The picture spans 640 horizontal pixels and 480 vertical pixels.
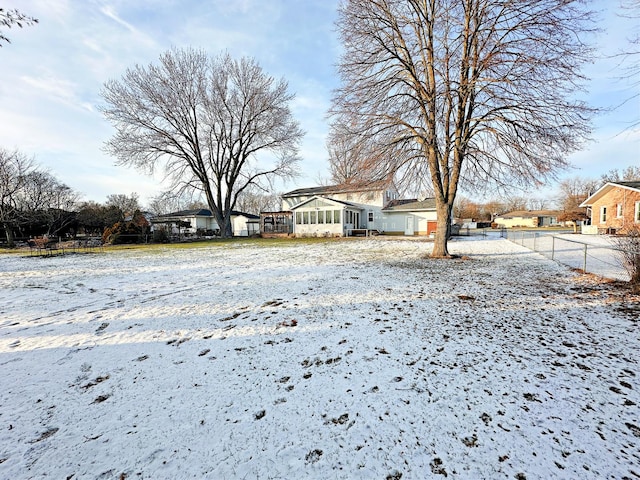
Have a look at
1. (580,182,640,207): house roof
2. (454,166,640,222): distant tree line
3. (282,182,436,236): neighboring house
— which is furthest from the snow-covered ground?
(454,166,640,222): distant tree line

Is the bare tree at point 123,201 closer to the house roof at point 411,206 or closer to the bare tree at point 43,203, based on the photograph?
the bare tree at point 43,203

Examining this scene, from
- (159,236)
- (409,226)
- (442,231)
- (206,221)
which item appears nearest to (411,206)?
(409,226)

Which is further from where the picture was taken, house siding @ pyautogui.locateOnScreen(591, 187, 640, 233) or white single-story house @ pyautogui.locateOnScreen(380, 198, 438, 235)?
white single-story house @ pyautogui.locateOnScreen(380, 198, 438, 235)

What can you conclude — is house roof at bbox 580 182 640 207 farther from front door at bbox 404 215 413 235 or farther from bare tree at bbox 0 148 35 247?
bare tree at bbox 0 148 35 247

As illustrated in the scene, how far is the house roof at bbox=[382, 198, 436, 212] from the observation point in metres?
30.1

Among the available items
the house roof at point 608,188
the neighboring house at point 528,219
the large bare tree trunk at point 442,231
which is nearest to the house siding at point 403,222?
the house roof at point 608,188

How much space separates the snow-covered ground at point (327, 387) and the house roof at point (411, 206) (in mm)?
24638

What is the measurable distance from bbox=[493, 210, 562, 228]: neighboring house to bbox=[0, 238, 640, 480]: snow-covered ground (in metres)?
72.7

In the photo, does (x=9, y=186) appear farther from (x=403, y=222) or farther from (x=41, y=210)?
(x=403, y=222)

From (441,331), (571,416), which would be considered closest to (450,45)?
(441,331)

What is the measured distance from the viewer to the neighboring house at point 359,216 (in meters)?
29.4

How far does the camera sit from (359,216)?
33156 mm

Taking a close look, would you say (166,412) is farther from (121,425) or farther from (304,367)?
(304,367)

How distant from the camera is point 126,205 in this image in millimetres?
52031
